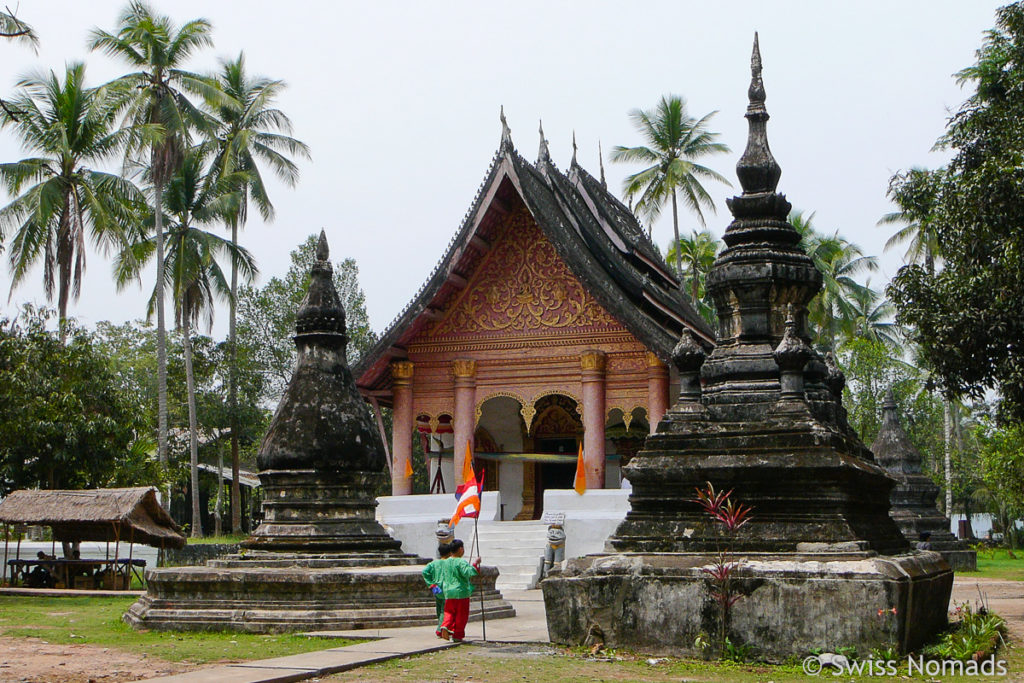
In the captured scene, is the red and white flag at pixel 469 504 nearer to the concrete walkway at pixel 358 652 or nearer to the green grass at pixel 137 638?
the concrete walkway at pixel 358 652

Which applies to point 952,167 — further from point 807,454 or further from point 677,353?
point 807,454

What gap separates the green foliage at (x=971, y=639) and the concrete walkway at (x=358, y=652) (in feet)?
10.9

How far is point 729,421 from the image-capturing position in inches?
385

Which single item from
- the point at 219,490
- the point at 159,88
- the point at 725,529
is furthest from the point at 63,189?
the point at 725,529

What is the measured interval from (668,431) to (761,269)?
1.81m

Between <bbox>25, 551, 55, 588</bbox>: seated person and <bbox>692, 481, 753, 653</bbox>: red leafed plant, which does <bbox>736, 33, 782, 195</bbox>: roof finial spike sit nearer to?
<bbox>692, 481, 753, 653</bbox>: red leafed plant

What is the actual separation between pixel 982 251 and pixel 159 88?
25351mm

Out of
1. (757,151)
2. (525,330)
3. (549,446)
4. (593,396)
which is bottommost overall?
(549,446)

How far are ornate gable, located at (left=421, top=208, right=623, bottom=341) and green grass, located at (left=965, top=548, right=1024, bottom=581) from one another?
10.3 metres

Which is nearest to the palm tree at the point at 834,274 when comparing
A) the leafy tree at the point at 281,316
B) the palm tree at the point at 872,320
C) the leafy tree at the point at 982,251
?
the palm tree at the point at 872,320

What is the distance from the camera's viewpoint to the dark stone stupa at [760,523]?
835 centimetres

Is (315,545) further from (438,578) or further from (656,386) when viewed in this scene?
(656,386)

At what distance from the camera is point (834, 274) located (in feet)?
174

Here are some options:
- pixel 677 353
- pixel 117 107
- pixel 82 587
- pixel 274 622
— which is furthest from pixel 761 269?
pixel 117 107
